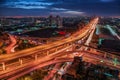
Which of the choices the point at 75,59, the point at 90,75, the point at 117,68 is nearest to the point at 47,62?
the point at 75,59

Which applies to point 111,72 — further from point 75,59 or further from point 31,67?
point 31,67

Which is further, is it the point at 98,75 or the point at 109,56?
the point at 109,56

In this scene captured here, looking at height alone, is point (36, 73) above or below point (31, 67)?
below

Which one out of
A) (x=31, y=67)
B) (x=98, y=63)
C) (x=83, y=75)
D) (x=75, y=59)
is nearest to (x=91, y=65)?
(x=98, y=63)

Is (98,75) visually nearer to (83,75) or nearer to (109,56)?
(83,75)

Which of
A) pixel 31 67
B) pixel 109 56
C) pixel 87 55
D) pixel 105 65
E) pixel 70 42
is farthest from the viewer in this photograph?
pixel 70 42

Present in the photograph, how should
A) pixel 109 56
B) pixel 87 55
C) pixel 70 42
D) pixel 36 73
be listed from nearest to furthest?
1. pixel 36 73
2. pixel 87 55
3. pixel 109 56
4. pixel 70 42

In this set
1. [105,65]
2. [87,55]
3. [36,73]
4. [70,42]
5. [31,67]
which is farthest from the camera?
[70,42]

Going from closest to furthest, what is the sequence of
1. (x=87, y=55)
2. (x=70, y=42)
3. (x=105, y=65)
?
1. (x=105, y=65)
2. (x=87, y=55)
3. (x=70, y=42)

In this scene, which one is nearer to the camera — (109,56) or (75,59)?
(75,59)
